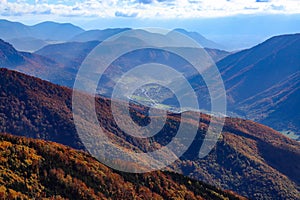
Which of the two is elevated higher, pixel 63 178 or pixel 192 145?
pixel 63 178

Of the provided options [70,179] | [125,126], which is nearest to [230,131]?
[125,126]

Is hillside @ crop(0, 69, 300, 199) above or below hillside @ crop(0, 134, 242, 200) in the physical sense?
below

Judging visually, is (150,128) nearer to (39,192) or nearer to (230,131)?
(230,131)

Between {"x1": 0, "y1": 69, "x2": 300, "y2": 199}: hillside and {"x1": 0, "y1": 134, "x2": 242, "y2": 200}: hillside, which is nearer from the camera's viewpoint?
{"x1": 0, "y1": 134, "x2": 242, "y2": 200}: hillside

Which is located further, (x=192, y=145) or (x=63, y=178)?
(x=192, y=145)
